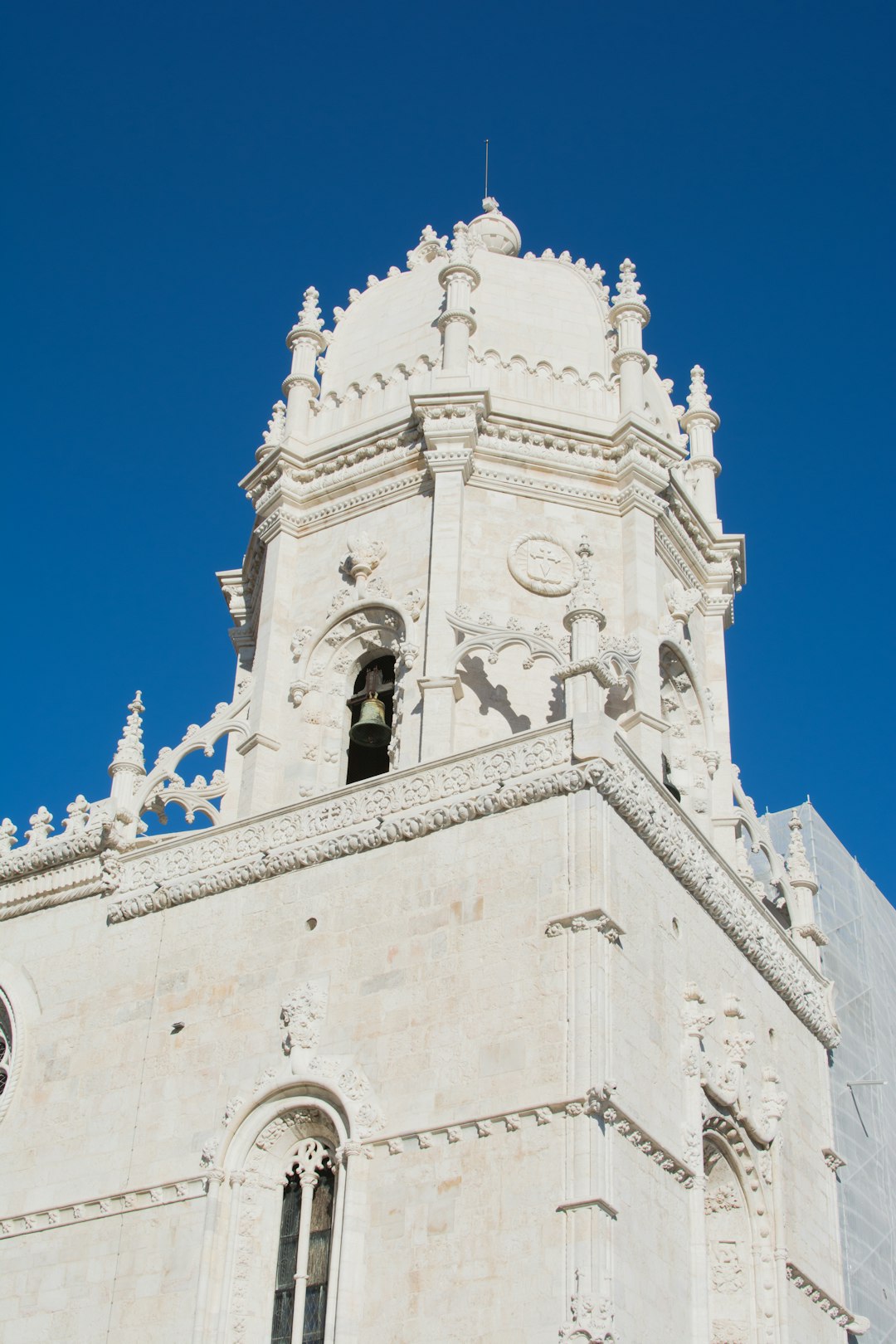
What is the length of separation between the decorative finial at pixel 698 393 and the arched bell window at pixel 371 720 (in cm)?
727

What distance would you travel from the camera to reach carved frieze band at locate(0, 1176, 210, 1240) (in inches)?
757

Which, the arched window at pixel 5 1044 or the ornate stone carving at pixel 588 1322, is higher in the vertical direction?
the arched window at pixel 5 1044

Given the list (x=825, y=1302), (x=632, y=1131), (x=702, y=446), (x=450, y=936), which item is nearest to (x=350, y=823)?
(x=450, y=936)

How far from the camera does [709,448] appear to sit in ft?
90.6

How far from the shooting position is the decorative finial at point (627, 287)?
26.8 meters

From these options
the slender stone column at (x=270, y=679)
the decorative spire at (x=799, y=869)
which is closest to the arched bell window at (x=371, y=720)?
the slender stone column at (x=270, y=679)

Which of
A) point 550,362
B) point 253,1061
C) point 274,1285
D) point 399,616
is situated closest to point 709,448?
point 550,362

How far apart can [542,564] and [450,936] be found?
630 cm

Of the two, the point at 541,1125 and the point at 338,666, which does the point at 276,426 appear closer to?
the point at 338,666

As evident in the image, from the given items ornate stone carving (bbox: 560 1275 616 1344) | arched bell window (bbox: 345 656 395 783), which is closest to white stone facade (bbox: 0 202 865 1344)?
ornate stone carving (bbox: 560 1275 616 1344)

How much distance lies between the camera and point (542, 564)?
77.8 feet

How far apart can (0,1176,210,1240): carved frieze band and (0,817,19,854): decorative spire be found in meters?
5.43

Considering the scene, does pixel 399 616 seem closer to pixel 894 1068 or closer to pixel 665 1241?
pixel 665 1241

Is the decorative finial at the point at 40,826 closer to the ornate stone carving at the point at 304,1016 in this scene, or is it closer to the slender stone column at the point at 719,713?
the ornate stone carving at the point at 304,1016
